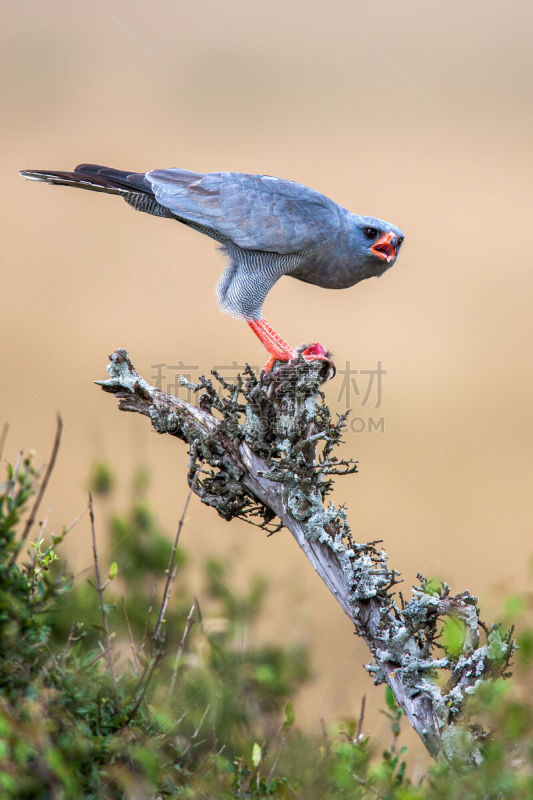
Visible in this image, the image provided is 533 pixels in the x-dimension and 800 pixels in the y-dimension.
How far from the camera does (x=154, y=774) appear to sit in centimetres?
200

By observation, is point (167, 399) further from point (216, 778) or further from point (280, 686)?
point (280, 686)

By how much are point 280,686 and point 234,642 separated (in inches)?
18.2

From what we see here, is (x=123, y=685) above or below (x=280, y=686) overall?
above

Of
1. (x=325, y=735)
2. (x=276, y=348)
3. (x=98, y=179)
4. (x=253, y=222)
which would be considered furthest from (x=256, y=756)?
(x=98, y=179)

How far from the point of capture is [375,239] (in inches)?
206

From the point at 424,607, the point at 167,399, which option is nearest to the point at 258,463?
the point at 167,399

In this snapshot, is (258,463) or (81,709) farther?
(258,463)

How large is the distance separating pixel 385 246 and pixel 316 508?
2.48 m

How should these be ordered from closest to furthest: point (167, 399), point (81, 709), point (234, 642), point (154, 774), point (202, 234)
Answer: point (154, 774) → point (81, 709) → point (167, 399) → point (234, 642) → point (202, 234)

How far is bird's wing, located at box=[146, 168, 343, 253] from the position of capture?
196 inches

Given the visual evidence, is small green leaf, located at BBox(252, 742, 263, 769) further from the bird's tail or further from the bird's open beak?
the bird's tail

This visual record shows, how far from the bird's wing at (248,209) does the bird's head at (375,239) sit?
0.57 feet

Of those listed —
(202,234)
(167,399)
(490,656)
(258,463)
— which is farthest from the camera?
(202,234)

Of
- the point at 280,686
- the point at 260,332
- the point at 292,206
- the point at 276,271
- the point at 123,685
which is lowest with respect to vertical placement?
the point at 280,686
